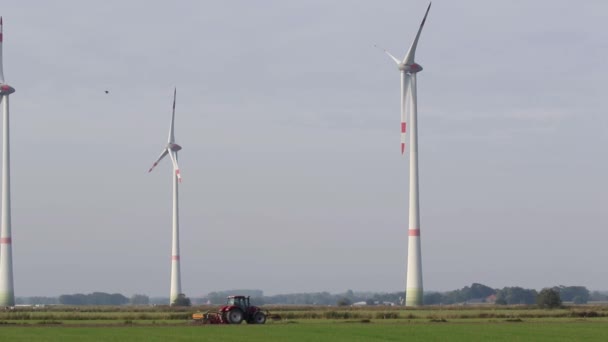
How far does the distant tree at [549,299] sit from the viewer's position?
120375 mm

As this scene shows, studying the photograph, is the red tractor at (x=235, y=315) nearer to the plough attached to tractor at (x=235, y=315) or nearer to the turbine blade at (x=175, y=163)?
the plough attached to tractor at (x=235, y=315)

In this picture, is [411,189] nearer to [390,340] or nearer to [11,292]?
[11,292]

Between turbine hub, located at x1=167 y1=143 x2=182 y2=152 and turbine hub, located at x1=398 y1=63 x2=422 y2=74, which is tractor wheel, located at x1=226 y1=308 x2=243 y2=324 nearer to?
turbine hub, located at x1=398 y1=63 x2=422 y2=74

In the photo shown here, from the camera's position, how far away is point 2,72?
143 meters

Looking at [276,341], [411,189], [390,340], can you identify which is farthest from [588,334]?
[411,189]

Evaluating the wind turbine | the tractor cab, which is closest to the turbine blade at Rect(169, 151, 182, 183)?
the wind turbine

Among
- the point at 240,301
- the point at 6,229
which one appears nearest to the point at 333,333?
the point at 240,301

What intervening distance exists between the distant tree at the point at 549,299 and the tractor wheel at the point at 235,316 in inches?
2237

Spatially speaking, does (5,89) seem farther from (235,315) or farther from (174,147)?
(235,315)

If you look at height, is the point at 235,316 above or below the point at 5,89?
below

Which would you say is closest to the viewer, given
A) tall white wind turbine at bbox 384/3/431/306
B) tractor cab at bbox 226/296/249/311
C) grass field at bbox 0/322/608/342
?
grass field at bbox 0/322/608/342

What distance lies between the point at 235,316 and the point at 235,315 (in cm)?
7

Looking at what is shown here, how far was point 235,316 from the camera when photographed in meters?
72.1

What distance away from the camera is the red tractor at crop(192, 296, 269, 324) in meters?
72.0
